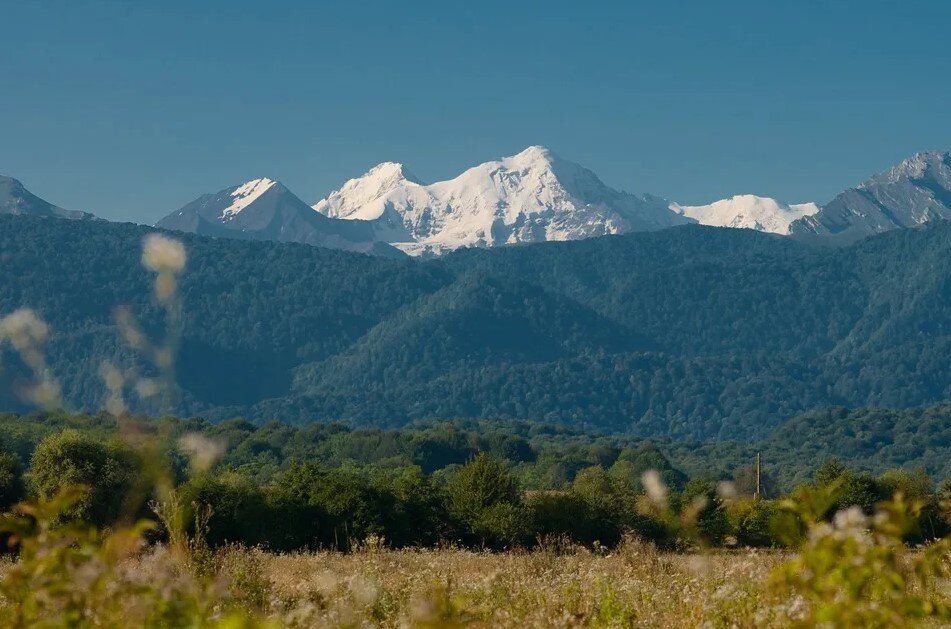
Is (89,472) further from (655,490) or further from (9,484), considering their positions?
(655,490)

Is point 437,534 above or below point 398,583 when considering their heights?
below

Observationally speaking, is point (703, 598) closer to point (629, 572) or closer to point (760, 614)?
A: point (760, 614)

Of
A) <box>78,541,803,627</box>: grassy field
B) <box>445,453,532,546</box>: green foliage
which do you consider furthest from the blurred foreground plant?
<box>445,453,532,546</box>: green foliage

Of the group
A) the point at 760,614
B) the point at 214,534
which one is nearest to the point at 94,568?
the point at 760,614

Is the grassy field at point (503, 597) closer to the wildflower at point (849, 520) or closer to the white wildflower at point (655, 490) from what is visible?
the wildflower at point (849, 520)

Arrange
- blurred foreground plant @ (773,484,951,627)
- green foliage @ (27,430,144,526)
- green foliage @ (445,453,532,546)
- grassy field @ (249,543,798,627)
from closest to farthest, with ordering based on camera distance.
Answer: blurred foreground plant @ (773,484,951,627), grassy field @ (249,543,798,627), green foliage @ (27,430,144,526), green foliage @ (445,453,532,546)

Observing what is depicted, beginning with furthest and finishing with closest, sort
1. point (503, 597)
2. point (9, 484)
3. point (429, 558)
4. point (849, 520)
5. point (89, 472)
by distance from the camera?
point (9, 484), point (89, 472), point (429, 558), point (503, 597), point (849, 520)

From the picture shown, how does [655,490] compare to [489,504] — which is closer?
[655,490]

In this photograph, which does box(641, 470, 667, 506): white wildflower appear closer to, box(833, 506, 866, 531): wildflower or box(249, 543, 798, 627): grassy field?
box(249, 543, 798, 627): grassy field

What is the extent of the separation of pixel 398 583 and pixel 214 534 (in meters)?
33.6

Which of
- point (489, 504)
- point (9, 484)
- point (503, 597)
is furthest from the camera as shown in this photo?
point (489, 504)

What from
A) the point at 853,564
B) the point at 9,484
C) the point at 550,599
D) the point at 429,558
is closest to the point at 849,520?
the point at 853,564

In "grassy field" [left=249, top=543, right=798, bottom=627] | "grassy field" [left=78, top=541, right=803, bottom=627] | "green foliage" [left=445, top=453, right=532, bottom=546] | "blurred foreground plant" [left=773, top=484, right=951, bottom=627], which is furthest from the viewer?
"green foliage" [left=445, top=453, right=532, bottom=546]

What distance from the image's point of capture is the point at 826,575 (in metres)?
8.75
